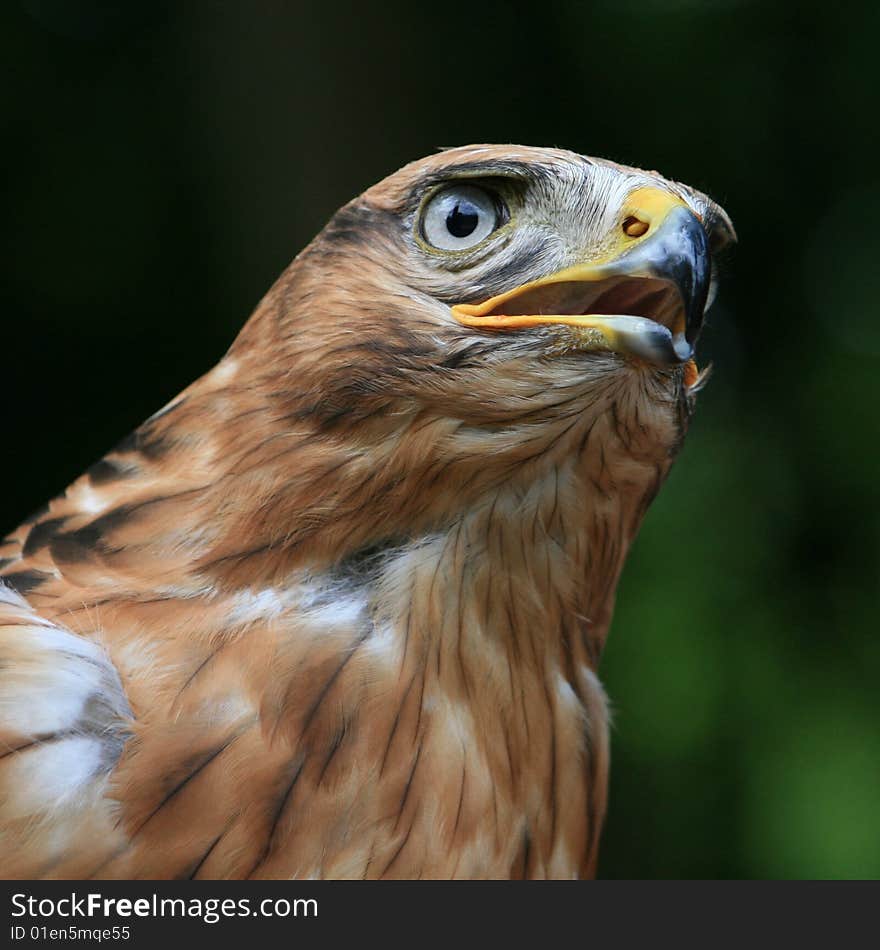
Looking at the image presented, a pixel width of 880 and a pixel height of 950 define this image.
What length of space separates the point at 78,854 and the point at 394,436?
0.54m

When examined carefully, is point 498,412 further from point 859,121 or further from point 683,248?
point 859,121

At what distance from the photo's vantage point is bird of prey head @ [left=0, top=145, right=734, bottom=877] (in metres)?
1.17

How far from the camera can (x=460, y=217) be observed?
4.12 ft

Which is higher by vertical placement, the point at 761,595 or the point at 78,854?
the point at 78,854

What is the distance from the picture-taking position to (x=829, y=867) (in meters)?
2.61

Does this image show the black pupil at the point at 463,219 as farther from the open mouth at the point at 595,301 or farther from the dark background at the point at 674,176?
the dark background at the point at 674,176

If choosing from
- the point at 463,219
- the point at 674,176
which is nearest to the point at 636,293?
the point at 463,219

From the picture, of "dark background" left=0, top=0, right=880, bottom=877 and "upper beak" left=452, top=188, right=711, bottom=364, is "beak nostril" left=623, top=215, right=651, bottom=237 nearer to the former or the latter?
"upper beak" left=452, top=188, right=711, bottom=364

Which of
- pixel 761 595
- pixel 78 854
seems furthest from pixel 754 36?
pixel 78 854

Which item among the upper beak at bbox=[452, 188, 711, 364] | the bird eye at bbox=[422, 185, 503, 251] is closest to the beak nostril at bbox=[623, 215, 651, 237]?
the upper beak at bbox=[452, 188, 711, 364]

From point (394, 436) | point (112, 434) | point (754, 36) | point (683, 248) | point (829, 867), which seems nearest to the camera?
point (683, 248)

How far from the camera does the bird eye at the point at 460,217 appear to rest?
1247 millimetres

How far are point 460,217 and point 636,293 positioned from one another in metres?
0.22

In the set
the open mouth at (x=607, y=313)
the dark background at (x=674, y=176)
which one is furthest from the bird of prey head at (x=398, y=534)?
the dark background at (x=674, y=176)
